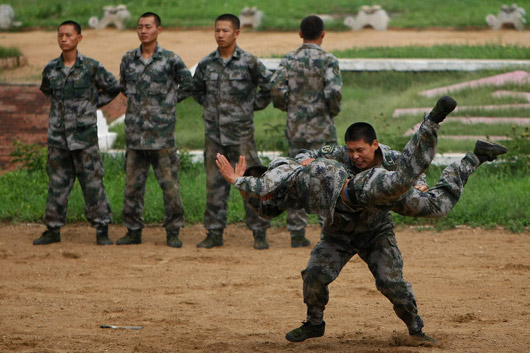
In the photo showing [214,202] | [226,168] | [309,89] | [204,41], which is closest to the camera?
[226,168]

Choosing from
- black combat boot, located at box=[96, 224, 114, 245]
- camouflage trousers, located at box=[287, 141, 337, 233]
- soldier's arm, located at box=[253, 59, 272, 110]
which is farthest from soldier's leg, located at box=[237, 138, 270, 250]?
black combat boot, located at box=[96, 224, 114, 245]

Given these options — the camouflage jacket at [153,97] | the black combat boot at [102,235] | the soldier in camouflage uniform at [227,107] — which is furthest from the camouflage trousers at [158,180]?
the soldier in camouflage uniform at [227,107]

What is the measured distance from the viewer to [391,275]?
6.40 metres

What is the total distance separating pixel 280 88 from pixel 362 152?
379 centimetres

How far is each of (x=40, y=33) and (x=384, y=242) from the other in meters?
19.2

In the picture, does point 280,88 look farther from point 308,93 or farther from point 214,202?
point 214,202

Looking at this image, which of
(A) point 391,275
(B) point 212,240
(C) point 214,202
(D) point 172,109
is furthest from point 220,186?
(A) point 391,275

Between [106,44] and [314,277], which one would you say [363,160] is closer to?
[314,277]

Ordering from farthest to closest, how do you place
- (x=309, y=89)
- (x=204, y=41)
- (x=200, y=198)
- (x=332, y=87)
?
1. (x=204, y=41)
2. (x=200, y=198)
3. (x=309, y=89)
4. (x=332, y=87)

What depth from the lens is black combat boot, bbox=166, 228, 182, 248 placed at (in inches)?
396

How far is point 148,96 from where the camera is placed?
985cm

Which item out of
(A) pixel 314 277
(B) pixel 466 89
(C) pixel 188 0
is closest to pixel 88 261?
(A) pixel 314 277

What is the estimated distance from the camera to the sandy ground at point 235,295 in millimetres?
6727

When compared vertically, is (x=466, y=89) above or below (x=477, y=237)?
above
